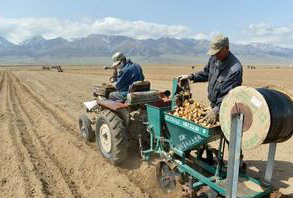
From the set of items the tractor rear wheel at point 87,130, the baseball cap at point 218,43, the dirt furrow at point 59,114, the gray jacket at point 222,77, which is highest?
the baseball cap at point 218,43

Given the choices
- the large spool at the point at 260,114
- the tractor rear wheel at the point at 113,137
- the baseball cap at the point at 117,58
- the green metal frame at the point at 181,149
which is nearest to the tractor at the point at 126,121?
the tractor rear wheel at the point at 113,137

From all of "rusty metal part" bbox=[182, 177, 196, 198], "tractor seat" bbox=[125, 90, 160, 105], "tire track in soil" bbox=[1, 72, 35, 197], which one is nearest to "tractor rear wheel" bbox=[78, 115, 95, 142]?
"tire track in soil" bbox=[1, 72, 35, 197]

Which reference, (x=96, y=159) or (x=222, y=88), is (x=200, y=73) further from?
(x=96, y=159)

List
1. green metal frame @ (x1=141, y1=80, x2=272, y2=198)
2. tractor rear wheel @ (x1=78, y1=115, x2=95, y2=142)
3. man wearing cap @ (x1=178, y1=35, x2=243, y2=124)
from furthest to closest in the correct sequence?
1. tractor rear wheel @ (x1=78, y1=115, x2=95, y2=142)
2. man wearing cap @ (x1=178, y1=35, x2=243, y2=124)
3. green metal frame @ (x1=141, y1=80, x2=272, y2=198)

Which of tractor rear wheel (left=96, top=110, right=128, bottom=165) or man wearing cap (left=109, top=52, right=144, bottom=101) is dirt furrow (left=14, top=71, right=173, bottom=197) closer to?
tractor rear wheel (left=96, top=110, right=128, bottom=165)

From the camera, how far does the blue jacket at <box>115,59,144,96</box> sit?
6.40 m

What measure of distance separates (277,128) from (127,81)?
3228 mm

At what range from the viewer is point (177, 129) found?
4844 millimetres

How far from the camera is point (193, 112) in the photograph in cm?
473

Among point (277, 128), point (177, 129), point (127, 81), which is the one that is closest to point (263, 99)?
point (277, 128)

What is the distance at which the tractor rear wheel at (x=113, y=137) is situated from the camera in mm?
5867

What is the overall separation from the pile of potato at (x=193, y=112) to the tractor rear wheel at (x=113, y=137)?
1.15 metres

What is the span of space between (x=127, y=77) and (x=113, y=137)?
1.16 meters

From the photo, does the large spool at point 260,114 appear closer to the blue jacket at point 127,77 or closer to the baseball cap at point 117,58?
the blue jacket at point 127,77
